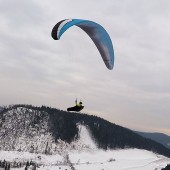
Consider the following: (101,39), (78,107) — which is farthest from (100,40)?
(78,107)

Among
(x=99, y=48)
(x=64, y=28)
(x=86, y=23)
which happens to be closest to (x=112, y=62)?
(x=99, y=48)

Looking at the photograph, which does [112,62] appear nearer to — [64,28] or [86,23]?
[86,23]

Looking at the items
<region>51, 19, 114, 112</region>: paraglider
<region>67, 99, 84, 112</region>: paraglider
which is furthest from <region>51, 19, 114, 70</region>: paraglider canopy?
<region>67, 99, 84, 112</region>: paraglider

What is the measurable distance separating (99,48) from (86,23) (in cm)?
557

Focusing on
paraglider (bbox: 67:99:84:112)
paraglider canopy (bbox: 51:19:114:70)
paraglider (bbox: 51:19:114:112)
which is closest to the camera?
paraglider (bbox: 67:99:84:112)

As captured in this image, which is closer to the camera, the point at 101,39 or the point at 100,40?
the point at 101,39

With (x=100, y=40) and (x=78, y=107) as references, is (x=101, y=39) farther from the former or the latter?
(x=78, y=107)

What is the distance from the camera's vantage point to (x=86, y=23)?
1797 inches

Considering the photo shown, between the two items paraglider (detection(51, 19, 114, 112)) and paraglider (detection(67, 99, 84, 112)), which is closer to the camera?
paraglider (detection(67, 99, 84, 112))

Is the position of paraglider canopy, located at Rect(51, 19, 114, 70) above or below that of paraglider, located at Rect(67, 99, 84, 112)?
above

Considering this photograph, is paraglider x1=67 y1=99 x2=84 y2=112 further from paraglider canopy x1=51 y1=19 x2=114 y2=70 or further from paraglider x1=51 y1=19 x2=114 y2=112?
paraglider canopy x1=51 y1=19 x2=114 y2=70

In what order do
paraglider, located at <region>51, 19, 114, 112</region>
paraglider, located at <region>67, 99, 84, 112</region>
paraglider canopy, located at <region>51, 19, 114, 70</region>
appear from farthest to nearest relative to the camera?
paraglider canopy, located at <region>51, 19, 114, 70</region> → paraglider, located at <region>51, 19, 114, 112</region> → paraglider, located at <region>67, 99, 84, 112</region>

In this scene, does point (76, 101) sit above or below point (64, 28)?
below

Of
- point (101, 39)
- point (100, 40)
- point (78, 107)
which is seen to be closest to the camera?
point (78, 107)
